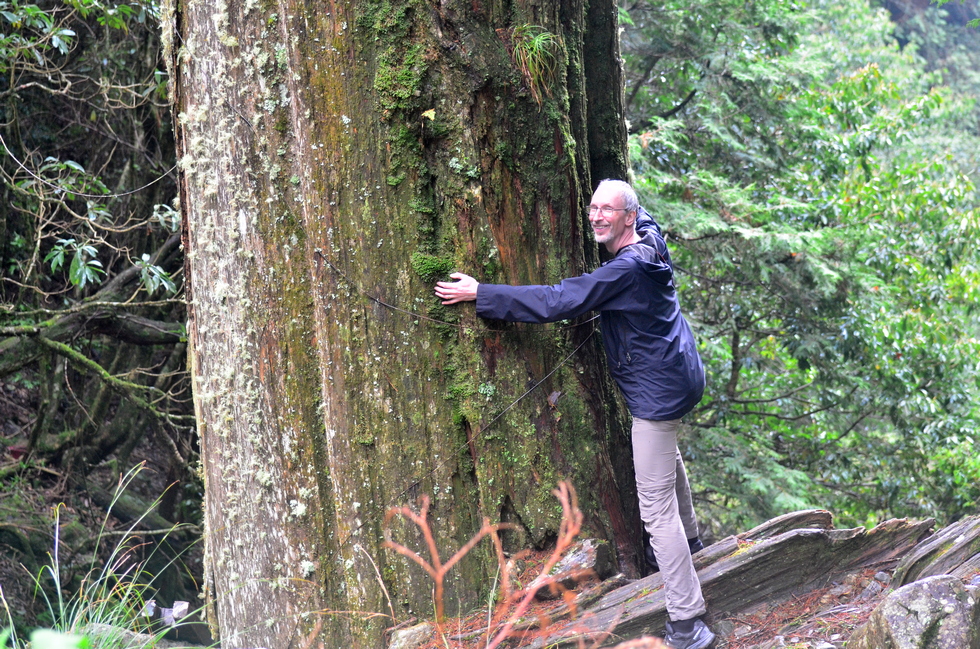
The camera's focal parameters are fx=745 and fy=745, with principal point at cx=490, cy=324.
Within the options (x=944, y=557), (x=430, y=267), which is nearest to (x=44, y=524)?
(x=430, y=267)

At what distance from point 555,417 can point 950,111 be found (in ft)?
51.7

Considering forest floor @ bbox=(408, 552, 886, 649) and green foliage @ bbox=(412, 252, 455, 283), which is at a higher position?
green foliage @ bbox=(412, 252, 455, 283)

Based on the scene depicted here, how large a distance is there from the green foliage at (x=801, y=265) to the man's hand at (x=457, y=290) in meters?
4.71

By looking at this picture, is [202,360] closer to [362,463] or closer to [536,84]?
[362,463]

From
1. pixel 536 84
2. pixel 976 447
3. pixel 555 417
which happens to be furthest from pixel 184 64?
pixel 976 447

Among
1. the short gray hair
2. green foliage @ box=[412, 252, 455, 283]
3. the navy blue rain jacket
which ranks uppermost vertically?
the short gray hair

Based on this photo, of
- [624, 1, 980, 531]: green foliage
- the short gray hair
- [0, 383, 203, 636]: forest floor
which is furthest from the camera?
[624, 1, 980, 531]: green foliage

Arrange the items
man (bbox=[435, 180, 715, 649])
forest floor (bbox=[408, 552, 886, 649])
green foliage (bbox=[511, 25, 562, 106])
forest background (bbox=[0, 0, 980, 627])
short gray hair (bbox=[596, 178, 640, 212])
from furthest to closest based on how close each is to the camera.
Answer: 1. forest background (bbox=[0, 0, 980, 627])
2. short gray hair (bbox=[596, 178, 640, 212])
3. man (bbox=[435, 180, 715, 649])
4. green foliage (bbox=[511, 25, 562, 106])
5. forest floor (bbox=[408, 552, 886, 649])

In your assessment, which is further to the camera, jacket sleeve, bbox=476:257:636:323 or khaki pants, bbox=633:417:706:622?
khaki pants, bbox=633:417:706:622

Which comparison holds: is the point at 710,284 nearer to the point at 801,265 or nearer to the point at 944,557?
the point at 801,265

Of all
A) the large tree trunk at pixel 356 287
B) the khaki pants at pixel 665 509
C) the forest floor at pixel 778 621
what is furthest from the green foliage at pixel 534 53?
the forest floor at pixel 778 621

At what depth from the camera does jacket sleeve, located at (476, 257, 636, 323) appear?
3.01 m

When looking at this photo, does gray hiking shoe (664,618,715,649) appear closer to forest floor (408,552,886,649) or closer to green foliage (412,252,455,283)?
forest floor (408,552,886,649)

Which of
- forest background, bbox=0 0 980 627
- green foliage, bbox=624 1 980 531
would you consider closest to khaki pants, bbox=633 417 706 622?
forest background, bbox=0 0 980 627
